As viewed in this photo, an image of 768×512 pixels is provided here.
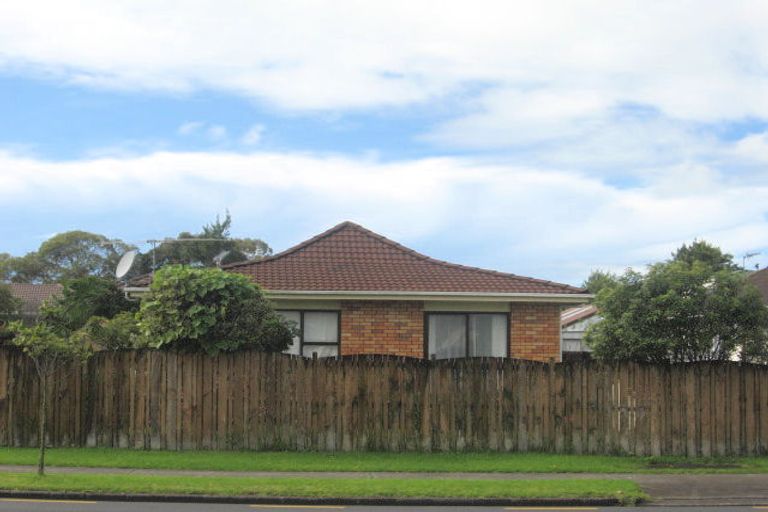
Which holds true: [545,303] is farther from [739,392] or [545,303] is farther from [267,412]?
[267,412]

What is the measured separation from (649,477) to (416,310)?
7408mm

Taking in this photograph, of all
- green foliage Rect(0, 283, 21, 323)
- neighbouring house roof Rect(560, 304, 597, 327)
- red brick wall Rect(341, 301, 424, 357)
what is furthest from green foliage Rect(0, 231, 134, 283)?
red brick wall Rect(341, 301, 424, 357)

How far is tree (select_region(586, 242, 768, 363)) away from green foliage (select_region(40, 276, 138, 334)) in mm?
12203

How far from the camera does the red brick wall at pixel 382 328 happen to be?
19.7 m

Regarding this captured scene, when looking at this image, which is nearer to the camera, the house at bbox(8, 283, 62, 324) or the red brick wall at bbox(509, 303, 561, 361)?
the red brick wall at bbox(509, 303, 561, 361)

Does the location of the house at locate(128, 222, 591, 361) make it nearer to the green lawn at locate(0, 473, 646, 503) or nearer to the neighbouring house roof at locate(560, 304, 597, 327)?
the green lawn at locate(0, 473, 646, 503)

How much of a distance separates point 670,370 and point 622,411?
3.64ft

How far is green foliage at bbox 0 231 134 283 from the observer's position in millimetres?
88312

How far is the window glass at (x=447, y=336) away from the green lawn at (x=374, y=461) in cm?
475

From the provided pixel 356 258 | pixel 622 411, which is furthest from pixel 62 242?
pixel 622 411

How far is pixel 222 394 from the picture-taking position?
15.8m

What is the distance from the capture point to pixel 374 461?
14.7 metres

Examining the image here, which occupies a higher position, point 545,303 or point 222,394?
point 545,303

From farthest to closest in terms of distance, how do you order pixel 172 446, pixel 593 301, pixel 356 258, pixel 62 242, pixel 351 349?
pixel 62 242 → pixel 356 258 → pixel 351 349 → pixel 593 301 → pixel 172 446
